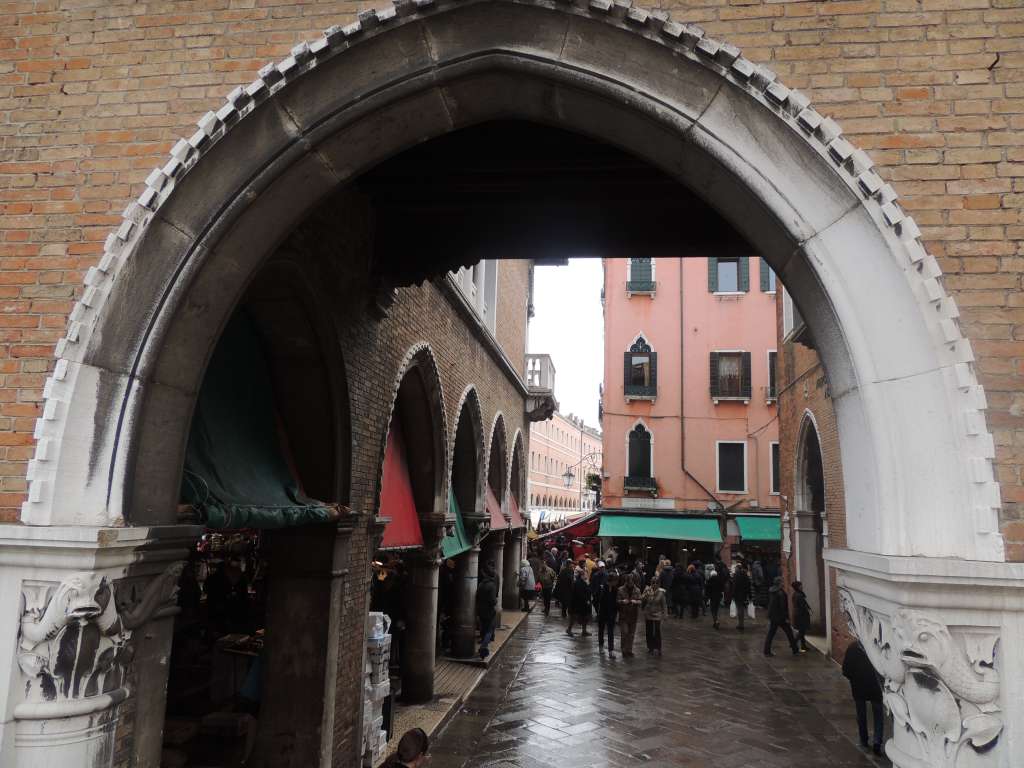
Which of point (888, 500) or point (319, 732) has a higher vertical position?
point (888, 500)

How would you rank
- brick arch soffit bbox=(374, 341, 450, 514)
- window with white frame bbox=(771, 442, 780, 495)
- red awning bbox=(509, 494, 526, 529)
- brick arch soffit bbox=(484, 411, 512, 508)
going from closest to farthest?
brick arch soffit bbox=(374, 341, 450, 514) < brick arch soffit bbox=(484, 411, 512, 508) < red awning bbox=(509, 494, 526, 529) < window with white frame bbox=(771, 442, 780, 495)

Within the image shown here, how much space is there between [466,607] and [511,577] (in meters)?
6.57

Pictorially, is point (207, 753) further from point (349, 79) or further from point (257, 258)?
point (349, 79)

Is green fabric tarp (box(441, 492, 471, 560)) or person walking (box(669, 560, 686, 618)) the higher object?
green fabric tarp (box(441, 492, 471, 560))

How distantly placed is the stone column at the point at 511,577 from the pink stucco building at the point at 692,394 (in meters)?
6.42

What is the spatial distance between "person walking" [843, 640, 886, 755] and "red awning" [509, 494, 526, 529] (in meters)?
9.10

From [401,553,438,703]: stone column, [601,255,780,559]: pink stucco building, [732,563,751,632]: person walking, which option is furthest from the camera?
[601,255,780,559]: pink stucco building

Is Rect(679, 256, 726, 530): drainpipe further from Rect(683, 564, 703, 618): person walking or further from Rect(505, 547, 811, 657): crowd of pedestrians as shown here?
Rect(683, 564, 703, 618): person walking

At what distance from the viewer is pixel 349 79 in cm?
378

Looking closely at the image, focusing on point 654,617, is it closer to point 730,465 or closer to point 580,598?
point 580,598

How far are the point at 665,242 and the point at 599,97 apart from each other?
142 inches

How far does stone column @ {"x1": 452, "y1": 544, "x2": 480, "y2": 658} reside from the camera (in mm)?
12594

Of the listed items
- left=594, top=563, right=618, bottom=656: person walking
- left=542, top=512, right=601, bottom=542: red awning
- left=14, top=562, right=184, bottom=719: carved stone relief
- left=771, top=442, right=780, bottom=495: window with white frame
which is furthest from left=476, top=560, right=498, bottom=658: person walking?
left=771, top=442, right=780, bottom=495: window with white frame

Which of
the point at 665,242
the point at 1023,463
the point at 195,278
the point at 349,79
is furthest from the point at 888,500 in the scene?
the point at 665,242
